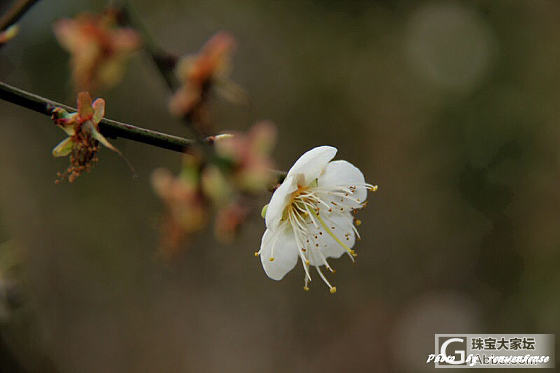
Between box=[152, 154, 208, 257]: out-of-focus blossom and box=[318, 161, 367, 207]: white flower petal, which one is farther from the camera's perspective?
box=[152, 154, 208, 257]: out-of-focus blossom

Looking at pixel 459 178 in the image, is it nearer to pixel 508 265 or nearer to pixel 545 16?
pixel 508 265

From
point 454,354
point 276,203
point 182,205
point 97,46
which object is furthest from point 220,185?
point 454,354

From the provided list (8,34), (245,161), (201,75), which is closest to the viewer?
(245,161)

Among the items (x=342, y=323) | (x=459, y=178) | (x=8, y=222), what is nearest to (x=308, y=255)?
(x=342, y=323)

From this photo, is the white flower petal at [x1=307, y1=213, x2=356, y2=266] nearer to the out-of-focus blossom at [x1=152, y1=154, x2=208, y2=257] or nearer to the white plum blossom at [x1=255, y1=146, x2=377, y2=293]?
the white plum blossom at [x1=255, y1=146, x2=377, y2=293]

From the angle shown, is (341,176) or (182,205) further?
(182,205)

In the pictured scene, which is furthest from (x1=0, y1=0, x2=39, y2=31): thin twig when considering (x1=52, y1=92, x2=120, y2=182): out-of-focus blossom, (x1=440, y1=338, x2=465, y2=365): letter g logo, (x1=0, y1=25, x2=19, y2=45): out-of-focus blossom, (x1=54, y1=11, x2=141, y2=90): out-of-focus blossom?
(x1=440, y1=338, x2=465, y2=365): letter g logo

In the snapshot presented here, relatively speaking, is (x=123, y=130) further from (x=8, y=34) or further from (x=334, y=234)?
(x=334, y=234)
